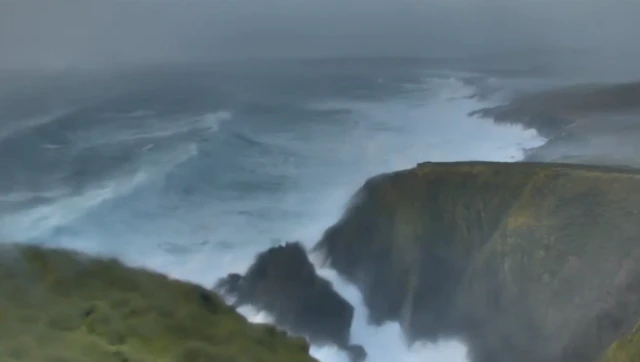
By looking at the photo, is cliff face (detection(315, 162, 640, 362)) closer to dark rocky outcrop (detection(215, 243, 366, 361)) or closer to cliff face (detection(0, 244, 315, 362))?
dark rocky outcrop (detection(215, 243, 366, 361))

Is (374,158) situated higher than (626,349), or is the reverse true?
(374,158)

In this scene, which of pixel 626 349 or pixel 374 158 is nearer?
pixel 626 349

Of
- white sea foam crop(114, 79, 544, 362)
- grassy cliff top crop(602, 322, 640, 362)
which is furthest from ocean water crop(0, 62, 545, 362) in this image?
grassy cliff top crop(602, 322, 640, 362)

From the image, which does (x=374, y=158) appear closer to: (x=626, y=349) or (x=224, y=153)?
(x=224, y=153)

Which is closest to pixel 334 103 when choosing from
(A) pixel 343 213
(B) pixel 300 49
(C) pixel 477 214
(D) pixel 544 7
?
(B) pixel 300 49

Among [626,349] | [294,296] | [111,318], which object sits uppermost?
[626,349]

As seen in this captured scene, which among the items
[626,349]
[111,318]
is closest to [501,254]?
[626,349]

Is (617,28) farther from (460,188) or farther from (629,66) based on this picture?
(460,188)
